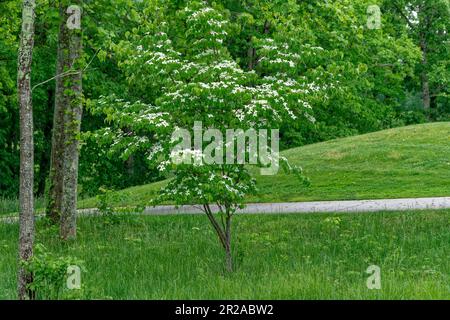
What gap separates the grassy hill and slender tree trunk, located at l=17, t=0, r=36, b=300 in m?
6.41

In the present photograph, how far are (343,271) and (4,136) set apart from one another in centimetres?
2625

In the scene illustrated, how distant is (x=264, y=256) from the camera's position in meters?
11.5

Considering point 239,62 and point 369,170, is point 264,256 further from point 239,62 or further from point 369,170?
point 369,170

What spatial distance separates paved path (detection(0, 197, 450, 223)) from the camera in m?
15.8

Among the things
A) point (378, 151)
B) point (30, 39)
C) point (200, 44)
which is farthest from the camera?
point (378, 151)

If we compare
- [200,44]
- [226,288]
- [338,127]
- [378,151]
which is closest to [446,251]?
[226,288]

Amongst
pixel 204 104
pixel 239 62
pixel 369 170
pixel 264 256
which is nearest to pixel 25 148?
pixel 204 104

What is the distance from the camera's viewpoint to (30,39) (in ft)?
29.1

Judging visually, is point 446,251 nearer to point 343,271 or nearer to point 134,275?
point 343,271

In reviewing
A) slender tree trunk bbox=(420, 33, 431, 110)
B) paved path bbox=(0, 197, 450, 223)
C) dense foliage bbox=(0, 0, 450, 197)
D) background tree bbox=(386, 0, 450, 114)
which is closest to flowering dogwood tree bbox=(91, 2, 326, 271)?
dense foliage bbox=(0, 0, 450, 197)

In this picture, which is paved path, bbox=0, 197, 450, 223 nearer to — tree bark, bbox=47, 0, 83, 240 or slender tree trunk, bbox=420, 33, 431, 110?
tree bark, bbox=47, 0, 83, 240

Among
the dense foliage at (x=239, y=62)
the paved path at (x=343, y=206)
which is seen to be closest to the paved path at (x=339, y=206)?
the paved path at (x=343, y=206)

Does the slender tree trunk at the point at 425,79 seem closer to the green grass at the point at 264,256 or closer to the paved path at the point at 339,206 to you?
the paved path at the point at 339,206

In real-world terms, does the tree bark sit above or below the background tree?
below
